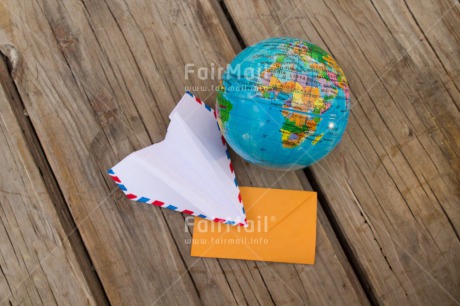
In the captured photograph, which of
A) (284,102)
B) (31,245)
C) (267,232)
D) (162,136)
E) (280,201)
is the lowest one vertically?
(31,245)

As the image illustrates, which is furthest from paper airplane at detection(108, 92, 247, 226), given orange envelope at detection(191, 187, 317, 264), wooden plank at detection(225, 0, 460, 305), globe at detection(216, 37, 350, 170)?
wooden plank at detection(225, 0, 460, 305)

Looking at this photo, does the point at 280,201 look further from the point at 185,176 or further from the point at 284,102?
the point at 284,102

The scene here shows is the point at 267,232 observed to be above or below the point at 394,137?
below

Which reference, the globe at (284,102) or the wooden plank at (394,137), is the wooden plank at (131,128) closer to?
the wooden plank at (394,137)

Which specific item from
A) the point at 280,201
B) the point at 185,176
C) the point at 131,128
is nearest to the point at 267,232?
the point at 280,201

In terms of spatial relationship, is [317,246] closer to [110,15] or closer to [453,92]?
[453,92]

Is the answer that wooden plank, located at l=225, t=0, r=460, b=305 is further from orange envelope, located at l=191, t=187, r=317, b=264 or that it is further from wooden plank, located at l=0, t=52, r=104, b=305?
wooden plank, located at l=0, t=52, r=104, b=305

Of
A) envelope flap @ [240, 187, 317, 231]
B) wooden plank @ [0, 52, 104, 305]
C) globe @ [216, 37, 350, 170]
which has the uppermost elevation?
globe @ [216, 37, 350, 170]

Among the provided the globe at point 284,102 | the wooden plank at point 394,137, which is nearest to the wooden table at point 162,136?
the wooden plank at point 394,137
